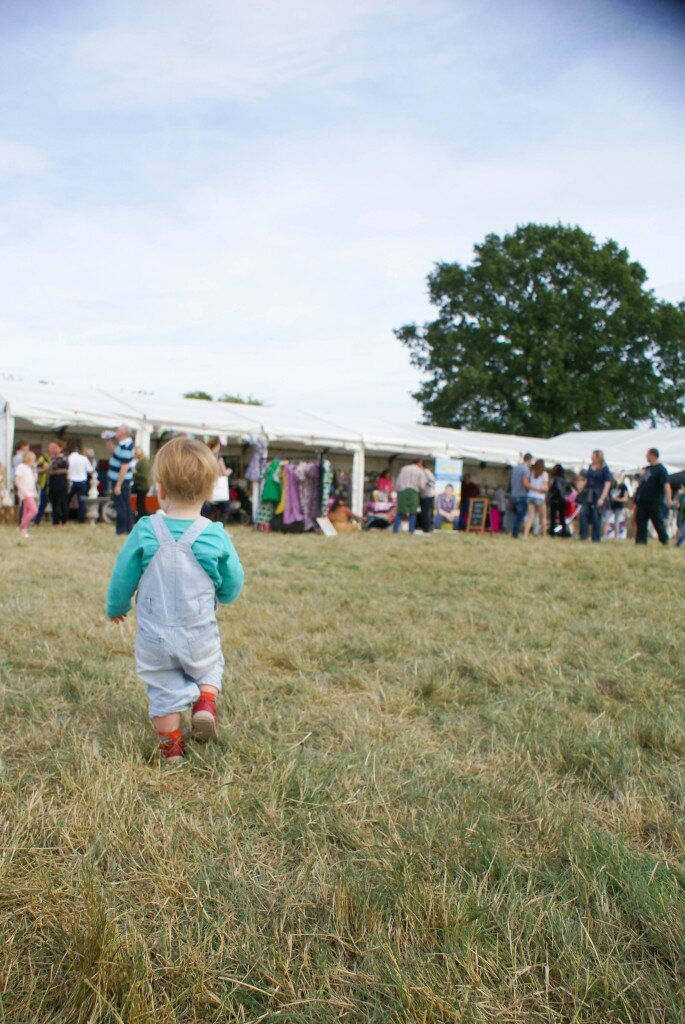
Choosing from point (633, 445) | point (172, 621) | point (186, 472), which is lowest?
point (172, 621)

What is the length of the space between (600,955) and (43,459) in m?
16.6

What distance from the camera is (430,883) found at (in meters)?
1.93

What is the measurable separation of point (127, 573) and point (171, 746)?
693 millimetres

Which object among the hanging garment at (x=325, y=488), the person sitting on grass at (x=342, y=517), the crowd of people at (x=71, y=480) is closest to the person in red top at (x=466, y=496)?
the person sitting on grass at (x=342, y=517)

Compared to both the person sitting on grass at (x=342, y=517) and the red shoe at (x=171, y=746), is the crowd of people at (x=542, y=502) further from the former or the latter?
the red shoe at (x=171, y=746)

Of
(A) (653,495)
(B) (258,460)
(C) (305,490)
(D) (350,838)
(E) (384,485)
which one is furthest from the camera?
(E) (384,485)

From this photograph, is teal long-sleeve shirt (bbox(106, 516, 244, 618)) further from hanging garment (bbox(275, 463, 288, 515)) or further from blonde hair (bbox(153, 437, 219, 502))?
hanging garment (bbox(275, 463, 288, 515))

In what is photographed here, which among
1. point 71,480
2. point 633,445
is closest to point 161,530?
point 71,480

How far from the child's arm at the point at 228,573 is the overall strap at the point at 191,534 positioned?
0.11 m

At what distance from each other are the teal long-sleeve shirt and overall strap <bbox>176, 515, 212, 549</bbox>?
0.01m

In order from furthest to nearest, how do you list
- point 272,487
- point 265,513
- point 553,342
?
point 553,342, point 265,513, point 272,487

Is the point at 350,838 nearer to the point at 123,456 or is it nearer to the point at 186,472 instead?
the point at 186,472

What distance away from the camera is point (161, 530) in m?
2.94

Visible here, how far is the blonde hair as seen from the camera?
9.59 feet
